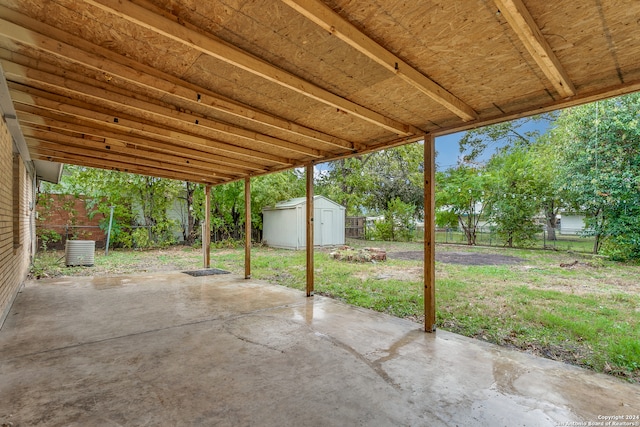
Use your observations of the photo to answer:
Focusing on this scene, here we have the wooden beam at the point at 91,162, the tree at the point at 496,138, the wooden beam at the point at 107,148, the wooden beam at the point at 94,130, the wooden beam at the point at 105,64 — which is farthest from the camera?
the tree at the point at 496,138

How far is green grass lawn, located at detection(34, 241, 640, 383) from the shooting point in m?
3.12

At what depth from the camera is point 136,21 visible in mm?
1683

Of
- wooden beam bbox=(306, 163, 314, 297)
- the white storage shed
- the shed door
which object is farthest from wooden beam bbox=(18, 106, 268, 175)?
the shed door

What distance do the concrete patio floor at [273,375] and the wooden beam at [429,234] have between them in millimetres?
215

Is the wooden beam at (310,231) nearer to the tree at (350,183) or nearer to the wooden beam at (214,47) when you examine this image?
the wooden beam at (214,47)

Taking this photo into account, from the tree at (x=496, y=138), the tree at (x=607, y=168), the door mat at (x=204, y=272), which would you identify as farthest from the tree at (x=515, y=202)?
the door mat at (x=204, y=272)

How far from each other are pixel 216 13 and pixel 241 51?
32 cm

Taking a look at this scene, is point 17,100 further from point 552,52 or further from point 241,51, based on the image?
point 552,52

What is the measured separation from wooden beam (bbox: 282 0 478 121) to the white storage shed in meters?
9.72

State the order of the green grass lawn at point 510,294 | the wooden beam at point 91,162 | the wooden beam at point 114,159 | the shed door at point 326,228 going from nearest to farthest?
the green grass lawn at point 510,294, the wooden beam at point 114,159, the wooden beam at point 91,162, the shed door at point 326,228

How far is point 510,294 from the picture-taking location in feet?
16.4

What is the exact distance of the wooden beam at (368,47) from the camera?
1.62 metres

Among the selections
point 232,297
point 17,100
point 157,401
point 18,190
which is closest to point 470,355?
point 157,401

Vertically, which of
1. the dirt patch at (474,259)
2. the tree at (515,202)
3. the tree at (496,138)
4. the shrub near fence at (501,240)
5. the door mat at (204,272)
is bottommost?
the door mat at (204,272)
